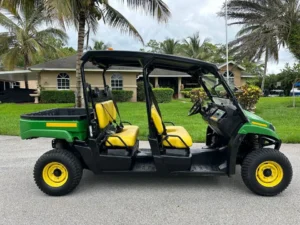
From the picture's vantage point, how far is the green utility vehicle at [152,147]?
3.51m

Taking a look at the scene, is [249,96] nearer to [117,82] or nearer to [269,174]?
[269,174]

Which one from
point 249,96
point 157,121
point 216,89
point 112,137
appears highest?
point 216,89

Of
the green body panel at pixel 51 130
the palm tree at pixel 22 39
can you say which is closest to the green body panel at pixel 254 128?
the green body panel at pixel 51 130

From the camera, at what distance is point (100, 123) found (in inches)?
147

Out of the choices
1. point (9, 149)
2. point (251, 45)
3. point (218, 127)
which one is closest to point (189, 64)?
point (218, 127)

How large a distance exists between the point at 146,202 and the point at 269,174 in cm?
162

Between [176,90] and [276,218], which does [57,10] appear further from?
[176,90]

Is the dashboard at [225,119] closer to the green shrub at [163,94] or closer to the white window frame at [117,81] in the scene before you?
the green shrub at [163,94]

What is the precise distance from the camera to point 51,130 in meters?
3.58

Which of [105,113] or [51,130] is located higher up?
[105,113]

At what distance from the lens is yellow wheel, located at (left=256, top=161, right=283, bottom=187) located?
3.53 meters

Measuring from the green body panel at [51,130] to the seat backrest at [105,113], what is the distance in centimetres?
24

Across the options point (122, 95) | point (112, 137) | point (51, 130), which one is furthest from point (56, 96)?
point (112, 137)

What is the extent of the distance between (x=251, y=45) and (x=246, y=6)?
13.7 feet
